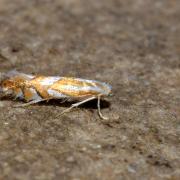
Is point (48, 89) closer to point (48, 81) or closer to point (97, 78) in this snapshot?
point (48, 81)

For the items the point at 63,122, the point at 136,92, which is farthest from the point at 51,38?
the point at 63,122

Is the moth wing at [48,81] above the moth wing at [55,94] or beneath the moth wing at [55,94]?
above

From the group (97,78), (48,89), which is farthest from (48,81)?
(97,78)

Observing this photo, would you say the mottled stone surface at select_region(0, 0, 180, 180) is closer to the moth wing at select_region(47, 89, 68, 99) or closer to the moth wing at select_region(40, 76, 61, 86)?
the moth wing at select_region(47, 89, 68, 99)

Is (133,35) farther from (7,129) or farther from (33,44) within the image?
(7,129)

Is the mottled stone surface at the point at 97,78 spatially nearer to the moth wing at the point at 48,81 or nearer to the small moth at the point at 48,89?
the small moth at the point at 48,89

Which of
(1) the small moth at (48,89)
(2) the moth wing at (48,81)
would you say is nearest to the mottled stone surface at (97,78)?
(1) the small moth at (48,89)
